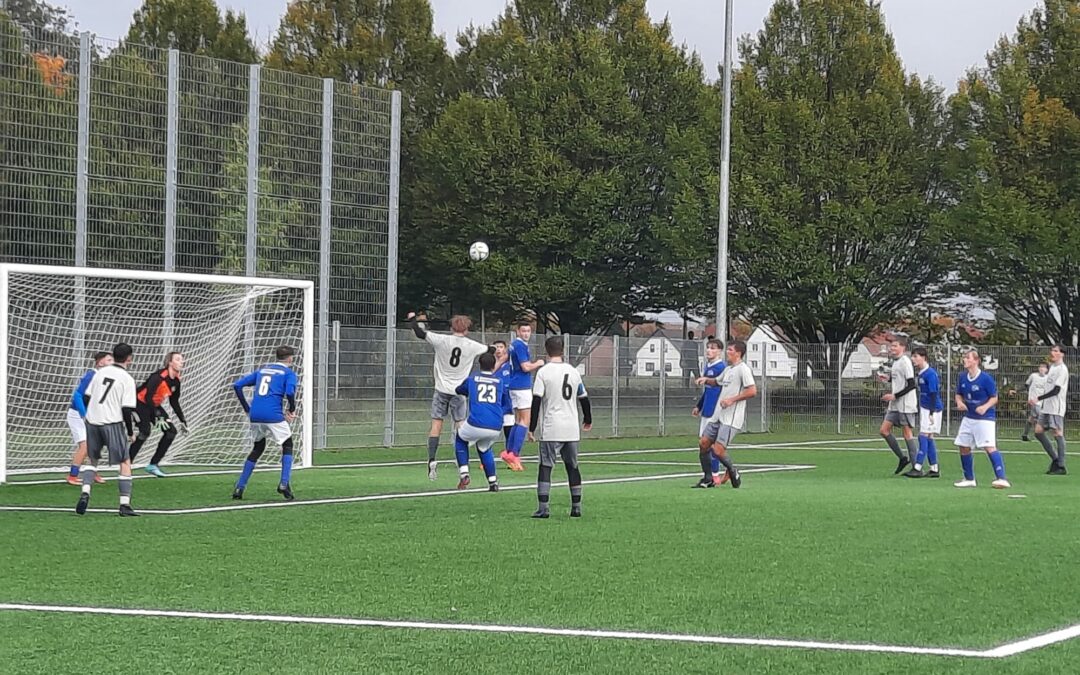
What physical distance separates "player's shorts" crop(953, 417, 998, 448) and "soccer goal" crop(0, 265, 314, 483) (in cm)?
872

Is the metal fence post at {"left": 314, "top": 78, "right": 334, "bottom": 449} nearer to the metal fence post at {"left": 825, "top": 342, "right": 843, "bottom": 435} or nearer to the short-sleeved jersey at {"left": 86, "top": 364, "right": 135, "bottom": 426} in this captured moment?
the short-sleeved jersey at {"left": 86, "top": 364, "right": 135, "bottom": 426}

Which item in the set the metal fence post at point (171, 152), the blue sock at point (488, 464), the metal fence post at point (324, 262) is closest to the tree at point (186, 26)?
the metal fence post at point (324, 262)

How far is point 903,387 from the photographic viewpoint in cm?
2189

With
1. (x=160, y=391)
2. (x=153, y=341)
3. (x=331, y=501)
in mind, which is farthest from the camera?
(x=153, y=341)

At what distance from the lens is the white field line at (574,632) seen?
305 inches

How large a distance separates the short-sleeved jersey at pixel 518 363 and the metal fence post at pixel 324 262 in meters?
5.99

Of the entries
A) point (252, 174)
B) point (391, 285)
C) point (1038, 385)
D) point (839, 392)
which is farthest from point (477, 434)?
point (839, 392)

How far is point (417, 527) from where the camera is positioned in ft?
44.7

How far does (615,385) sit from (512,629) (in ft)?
85.0

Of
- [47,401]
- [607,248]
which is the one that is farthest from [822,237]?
[47,401]

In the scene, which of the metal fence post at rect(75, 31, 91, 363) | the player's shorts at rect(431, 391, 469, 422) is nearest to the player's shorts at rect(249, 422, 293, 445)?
the player's shorts at rect(431, 391, 469, 422)

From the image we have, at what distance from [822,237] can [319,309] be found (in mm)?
20148

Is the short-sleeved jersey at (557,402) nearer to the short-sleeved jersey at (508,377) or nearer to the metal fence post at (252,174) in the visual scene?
the short-sleeved jersey at (508,377)

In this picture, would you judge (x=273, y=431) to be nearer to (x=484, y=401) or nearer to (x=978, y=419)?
(x=484, y=401)
